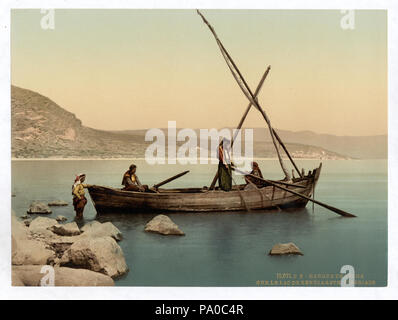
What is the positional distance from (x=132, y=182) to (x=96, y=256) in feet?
9.35

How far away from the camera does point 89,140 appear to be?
12.9 m

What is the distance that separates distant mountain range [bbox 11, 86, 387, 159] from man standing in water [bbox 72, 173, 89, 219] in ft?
3.12

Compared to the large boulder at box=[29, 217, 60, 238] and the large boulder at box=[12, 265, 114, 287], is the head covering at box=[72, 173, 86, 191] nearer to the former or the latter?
the large boulder at box=[29, 217, 60, 238]

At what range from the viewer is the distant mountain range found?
11484 mm

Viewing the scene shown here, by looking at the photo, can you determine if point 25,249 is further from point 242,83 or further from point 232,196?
point 242,83

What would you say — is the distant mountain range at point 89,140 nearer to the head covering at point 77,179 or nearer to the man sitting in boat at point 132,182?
the man sitting in boat at point 132,182

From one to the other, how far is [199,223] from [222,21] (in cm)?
481

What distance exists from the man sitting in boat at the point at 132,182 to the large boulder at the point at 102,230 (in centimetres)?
138

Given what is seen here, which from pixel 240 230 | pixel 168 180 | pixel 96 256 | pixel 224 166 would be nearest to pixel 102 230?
pixel 96 256

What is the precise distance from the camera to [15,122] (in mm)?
11188

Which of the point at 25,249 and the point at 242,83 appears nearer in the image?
the point at 25,249

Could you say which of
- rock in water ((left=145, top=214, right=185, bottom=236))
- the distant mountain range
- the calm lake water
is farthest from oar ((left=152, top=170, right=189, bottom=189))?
rock in water ((left=145, top=214, right=185, bottom=236))
